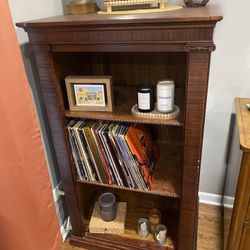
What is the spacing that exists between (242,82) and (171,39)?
0.59m

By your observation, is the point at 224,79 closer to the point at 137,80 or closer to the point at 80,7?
the point at 137,80

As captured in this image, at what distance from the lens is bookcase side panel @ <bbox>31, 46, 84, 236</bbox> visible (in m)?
0.94

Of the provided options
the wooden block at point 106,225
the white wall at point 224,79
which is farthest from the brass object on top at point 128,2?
the wooden block at point 106,225

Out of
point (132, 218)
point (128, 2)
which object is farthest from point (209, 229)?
point (128, 2)

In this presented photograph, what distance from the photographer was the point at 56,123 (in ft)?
3.45

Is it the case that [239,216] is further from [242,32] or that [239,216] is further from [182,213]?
[242,32]

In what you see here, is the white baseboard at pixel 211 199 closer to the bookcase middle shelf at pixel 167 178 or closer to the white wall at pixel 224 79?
the white wall at pixel 224 79

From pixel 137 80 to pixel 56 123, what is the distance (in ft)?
1.47

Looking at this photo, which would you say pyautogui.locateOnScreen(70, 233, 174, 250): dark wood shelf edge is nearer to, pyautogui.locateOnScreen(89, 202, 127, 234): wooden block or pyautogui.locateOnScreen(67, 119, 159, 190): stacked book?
pyautogui.locateOnScreen(89, 202, 127, 234): wooden block

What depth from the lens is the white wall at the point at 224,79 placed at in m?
1.08

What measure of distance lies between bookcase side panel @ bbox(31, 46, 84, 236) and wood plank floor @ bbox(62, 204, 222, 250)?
27cm

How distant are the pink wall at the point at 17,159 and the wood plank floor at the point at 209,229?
0.63 meters

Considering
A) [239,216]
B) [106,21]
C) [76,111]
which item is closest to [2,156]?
[76,111]

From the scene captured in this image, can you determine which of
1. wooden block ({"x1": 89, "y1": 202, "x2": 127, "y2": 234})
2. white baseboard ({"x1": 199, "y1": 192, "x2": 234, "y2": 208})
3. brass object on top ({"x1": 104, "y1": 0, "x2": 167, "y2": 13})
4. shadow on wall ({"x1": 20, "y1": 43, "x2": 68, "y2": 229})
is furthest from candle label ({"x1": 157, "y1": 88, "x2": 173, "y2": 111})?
white baseboard ({"x1": 199, "y1": 192, "x2": 234, "y2": 208})
